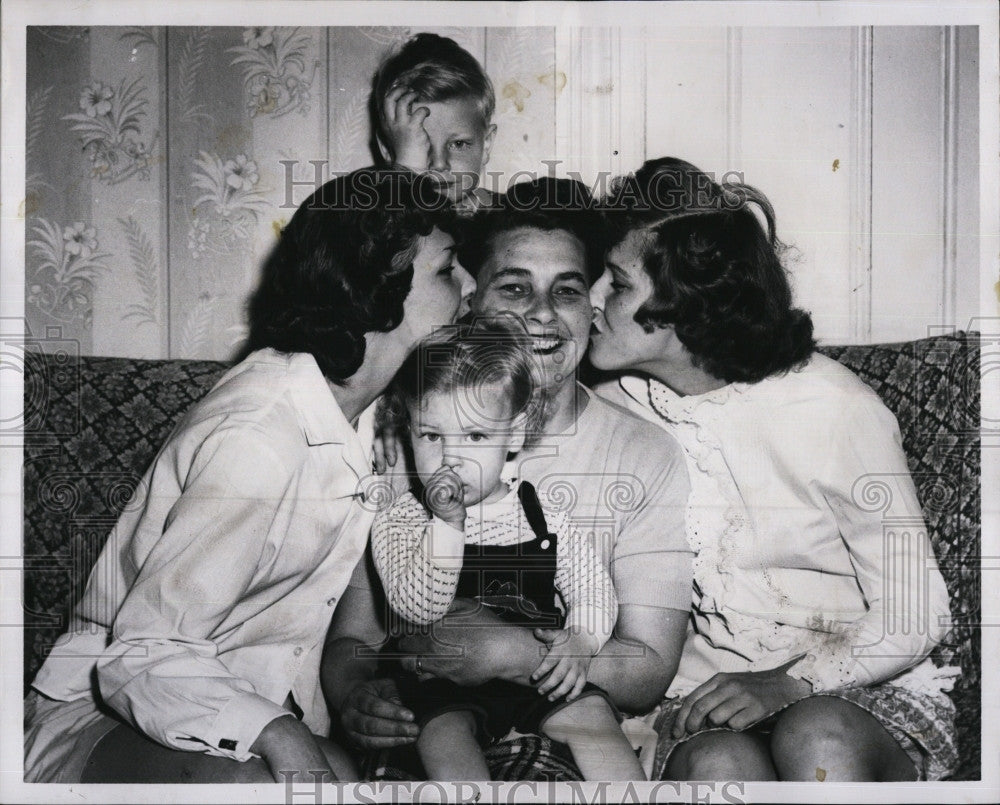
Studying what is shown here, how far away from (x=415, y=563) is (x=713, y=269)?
94 cm

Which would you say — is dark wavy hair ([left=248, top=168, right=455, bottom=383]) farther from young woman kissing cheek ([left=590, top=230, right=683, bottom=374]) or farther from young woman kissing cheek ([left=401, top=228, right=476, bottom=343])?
young woman kissing cheek ([left=590, top=230, right=683, bottom=374])

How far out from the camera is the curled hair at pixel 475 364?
6.65ft

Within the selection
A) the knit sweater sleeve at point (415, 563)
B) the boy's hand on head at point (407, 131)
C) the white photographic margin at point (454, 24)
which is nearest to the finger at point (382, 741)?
the knit sweater sleeve at point (415, 563)

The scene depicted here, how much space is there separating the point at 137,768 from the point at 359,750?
0.49m

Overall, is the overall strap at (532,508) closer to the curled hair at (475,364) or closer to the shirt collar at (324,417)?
the curled hair at (475,364)

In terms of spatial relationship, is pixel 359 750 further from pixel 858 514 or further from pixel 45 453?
pixel 858 514

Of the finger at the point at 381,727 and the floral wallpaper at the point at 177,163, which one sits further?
the floral wallpaper at the point at 177,163

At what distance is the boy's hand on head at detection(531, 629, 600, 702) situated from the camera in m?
2.01

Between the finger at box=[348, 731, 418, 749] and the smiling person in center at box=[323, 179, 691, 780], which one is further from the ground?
the smiling person in center at box=[323, 179, 691, 780]

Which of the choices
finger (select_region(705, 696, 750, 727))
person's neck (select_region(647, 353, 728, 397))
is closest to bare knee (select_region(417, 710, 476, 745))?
finger (select_region(705, 696, 750, 727))

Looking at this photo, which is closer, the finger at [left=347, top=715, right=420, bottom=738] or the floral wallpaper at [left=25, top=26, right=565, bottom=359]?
the finger at [left=347, top=715, right=420, bottom=738]

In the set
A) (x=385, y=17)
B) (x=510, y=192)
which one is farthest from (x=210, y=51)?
(x=510, y=192)

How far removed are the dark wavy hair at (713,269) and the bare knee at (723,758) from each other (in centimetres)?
80

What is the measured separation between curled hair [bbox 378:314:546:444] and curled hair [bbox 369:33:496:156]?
1.58 ft
